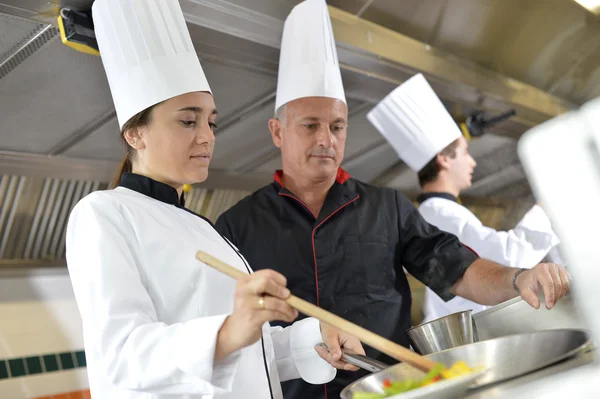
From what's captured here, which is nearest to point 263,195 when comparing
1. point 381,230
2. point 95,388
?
point 381,230

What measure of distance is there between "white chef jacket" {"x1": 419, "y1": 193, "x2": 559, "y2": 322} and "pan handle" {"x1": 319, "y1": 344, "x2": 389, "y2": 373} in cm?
120

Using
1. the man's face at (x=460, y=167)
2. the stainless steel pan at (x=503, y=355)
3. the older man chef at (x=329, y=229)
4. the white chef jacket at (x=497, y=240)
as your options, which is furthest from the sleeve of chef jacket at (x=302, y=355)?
the man's face at (x=460, y=167)

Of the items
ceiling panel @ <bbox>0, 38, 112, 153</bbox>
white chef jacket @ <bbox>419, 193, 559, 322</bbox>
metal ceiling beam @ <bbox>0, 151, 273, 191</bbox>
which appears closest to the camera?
ceiling panel @ <bbox>0, 38, 112, 153</bbox>

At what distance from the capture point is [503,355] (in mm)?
968

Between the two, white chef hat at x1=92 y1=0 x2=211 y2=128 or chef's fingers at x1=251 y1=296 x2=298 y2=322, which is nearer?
chef's fingers at x1=251 y1=296 x2=298 y2=322

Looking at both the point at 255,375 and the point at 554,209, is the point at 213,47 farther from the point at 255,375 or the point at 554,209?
the point at 554,209

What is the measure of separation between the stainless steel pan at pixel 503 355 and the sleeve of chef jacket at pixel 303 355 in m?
0.40

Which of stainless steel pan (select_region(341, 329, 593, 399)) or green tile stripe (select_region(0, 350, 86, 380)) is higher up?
green tile stripe (select_region(0, 350, 86, 380))

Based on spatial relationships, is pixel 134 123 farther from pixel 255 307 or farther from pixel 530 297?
pixel 530 297

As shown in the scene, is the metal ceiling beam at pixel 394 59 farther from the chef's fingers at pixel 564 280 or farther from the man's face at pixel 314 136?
the chef's fingers at pixel 564 280

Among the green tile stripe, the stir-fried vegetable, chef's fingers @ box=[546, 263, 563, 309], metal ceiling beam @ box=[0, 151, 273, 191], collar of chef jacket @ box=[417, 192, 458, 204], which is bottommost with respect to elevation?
the stir-fried vegetable

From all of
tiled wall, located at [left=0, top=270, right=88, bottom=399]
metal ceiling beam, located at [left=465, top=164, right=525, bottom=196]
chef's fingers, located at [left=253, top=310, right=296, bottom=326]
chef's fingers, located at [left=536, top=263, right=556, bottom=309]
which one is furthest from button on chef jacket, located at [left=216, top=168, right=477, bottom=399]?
metal ceiling beam, located at [left=465, top=164, right=525, bottom=196]

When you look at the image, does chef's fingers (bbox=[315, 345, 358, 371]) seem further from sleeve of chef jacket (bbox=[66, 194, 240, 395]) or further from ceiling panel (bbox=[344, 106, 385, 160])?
ceiling panel (bbox=[344, 106, 385, 160])

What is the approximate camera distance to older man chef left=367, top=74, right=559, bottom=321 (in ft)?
7.98
